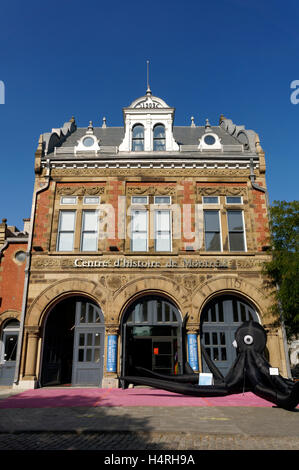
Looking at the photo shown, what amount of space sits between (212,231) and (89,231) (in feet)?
20.4

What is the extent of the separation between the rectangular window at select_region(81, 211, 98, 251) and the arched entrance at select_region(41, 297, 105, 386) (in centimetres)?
260

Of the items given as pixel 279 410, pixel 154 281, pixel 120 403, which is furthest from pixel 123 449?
pixel 154 281

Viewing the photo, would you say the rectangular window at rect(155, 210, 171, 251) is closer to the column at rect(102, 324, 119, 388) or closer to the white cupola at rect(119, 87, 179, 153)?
the white cupola at rect(119, 87, 179, 153)

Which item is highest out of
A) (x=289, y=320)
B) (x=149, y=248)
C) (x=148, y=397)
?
(x=149, y=248)

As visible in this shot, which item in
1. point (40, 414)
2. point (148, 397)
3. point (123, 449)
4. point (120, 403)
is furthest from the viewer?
point (148, 397)

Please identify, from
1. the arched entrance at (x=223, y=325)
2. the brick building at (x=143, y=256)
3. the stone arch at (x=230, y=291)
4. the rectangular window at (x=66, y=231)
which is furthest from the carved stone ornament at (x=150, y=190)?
the arched entrance at (x=223, y=325)

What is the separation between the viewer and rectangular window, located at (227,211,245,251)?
→ 1625cm

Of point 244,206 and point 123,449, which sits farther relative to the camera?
point 244,206

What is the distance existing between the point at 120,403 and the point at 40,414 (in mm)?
2641
